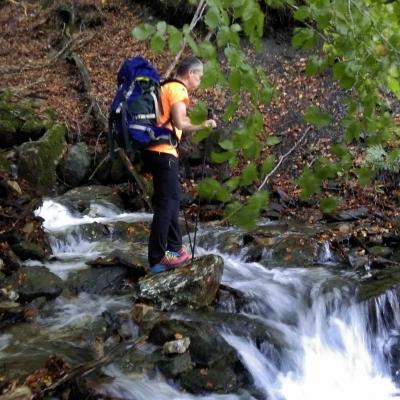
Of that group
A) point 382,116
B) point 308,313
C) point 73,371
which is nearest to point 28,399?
point 73,371

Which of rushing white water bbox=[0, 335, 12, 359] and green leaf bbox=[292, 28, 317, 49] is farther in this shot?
rushing white water bbox=[0, 335, 12, 359]

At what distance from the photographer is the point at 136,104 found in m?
4.93

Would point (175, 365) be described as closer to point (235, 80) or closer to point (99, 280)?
point (99, 280)

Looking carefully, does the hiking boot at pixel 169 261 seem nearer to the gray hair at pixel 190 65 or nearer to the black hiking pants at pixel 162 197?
the black hiking pants at pixel 162 197

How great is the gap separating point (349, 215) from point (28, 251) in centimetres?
477

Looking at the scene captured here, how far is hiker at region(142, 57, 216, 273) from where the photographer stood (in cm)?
503

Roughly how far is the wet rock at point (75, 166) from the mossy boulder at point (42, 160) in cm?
16

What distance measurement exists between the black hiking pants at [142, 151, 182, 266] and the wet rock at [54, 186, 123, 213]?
3559mm

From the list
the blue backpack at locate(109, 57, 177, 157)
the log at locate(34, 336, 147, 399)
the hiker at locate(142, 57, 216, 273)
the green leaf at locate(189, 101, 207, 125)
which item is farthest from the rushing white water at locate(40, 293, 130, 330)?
the green leaf at locate(189, 101, 207, 125)

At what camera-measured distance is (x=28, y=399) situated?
3588 millimetres

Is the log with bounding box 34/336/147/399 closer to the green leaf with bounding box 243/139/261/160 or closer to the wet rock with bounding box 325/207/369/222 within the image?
the green leaf with bounding box 243/139/261/160

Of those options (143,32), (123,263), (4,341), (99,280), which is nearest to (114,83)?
(123,263)

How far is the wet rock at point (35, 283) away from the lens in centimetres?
568

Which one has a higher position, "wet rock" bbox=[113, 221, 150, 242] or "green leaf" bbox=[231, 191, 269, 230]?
"green leaf" bbox=[231, 191, 269, 230]
